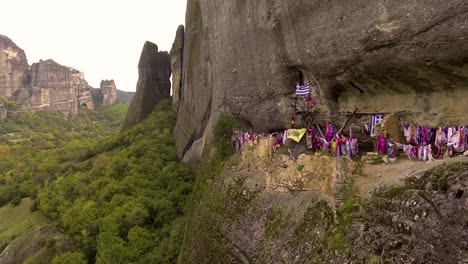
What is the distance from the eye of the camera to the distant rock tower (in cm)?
12419

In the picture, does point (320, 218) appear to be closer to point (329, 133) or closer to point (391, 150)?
point (391, 150)

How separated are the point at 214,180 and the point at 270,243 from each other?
6.67 metres

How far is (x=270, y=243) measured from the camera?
1257 centimetres

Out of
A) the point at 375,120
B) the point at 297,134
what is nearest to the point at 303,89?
the point at 297,134

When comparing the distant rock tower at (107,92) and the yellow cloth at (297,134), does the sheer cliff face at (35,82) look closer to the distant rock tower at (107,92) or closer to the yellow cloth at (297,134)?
the distant rock tower at (107,92)

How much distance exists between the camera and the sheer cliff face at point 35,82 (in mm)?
101062

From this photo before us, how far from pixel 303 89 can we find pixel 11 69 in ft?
348

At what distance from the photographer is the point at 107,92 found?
124938 mm

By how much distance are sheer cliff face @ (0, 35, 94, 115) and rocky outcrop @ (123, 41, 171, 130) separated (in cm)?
6597

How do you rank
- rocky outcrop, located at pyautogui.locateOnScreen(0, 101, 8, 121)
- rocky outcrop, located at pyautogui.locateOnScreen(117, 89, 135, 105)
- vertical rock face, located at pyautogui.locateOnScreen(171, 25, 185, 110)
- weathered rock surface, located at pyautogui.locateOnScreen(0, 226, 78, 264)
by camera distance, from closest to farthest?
weathered rock surface, located at pyautogui.locateOnScreen(0, 226, 78, 264)
vertical rock face, located at pyautogui.locateOnScreen(171, 25, 185, 110)
rocky outcrop, located at pyautogui.locateOnScreen(0, 101, 8, 121)
rocky outcrop, located at pyautogui.locateOnScreen(117, 89, 135, 105)

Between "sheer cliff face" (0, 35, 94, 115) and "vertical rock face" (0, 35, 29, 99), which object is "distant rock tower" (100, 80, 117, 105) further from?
"vertical rock face" (0, 35, 29, 99)

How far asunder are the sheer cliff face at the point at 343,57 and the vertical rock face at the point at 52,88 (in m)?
91.7

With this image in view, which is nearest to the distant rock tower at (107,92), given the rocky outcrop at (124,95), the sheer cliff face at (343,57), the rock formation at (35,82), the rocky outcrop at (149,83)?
the rock formation at (35,82)

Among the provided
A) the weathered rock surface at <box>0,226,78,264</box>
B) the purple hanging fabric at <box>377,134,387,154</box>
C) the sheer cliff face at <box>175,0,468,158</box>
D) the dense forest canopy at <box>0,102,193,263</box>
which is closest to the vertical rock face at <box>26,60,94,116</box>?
the dense forest canopy at <box>0,102,193,263</box>
